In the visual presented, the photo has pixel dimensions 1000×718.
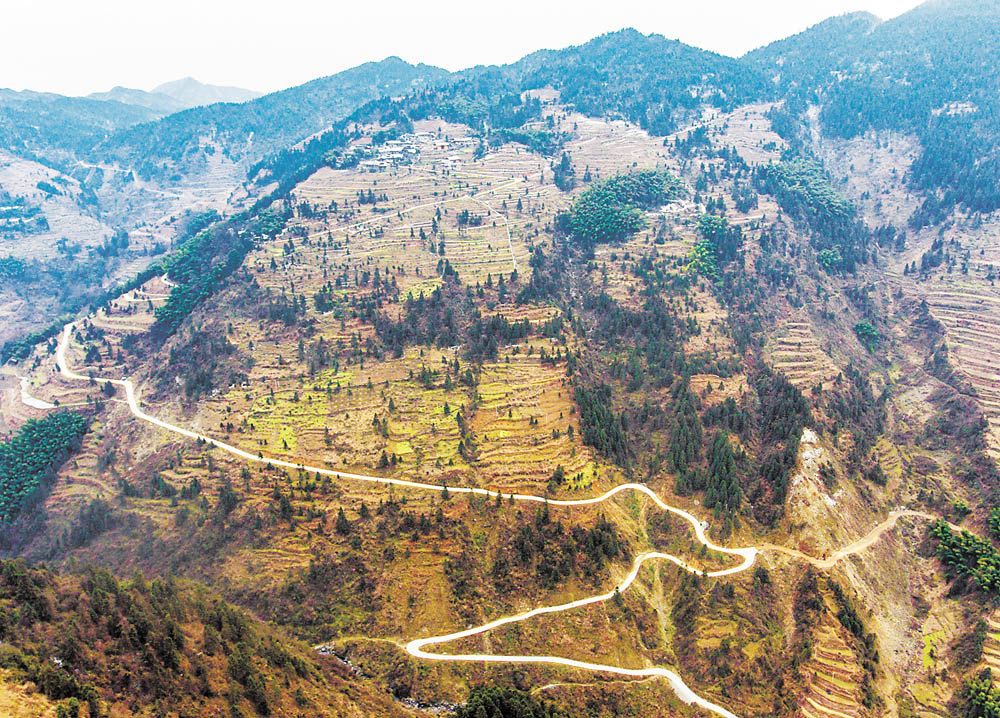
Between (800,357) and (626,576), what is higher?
(800,357)

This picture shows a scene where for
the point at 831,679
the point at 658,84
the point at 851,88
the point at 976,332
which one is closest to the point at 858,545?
the point at 831,679

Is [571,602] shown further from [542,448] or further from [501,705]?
[542,448]

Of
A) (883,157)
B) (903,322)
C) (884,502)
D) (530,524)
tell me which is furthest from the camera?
(883,157)

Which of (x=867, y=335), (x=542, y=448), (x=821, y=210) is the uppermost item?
(x=821, y=210)

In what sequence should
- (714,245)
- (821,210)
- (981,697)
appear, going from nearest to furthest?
1. (981,697)
2. (714,245)
3. (821,210)

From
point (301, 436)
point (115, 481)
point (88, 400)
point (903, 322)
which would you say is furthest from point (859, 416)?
point (88, 400)

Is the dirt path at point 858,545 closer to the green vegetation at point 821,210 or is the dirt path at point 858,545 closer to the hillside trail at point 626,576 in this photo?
the hillside trail at point 626,576

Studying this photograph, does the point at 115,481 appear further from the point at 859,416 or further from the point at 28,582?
the point at 859,416
